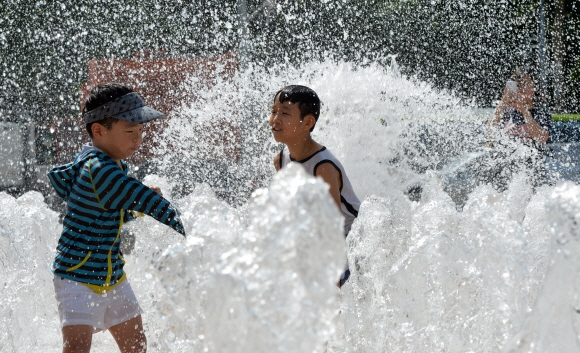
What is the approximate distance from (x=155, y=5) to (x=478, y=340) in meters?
13.5

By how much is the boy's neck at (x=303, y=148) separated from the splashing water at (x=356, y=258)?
36 cm

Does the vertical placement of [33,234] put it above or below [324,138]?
below

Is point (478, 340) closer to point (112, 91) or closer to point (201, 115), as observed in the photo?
point (112, 91)

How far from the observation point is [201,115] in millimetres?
9406

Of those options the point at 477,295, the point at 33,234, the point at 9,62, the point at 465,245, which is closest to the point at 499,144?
the point at 465,245

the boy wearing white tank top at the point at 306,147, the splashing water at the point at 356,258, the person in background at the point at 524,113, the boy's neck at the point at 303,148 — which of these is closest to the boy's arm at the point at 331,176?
the boy wearing white tank top at the point at 306,147

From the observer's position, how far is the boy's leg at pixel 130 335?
8.21 ft

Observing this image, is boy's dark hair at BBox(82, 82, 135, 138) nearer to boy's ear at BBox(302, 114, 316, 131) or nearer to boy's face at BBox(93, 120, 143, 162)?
boy's face at BBox(93, 120, 143, 162)

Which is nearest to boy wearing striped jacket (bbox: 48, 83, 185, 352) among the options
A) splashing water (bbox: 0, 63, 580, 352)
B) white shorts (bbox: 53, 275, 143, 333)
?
white shorts (bbox: 53, 275, 143, 333)

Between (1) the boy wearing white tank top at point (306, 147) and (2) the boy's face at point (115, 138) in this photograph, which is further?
(1) the boy wearing white tank top at point (306, 147)

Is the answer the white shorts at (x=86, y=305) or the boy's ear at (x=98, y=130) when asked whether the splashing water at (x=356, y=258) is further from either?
the boy's ear at (x=98, y=130)

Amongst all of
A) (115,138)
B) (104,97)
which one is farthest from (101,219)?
(104,97)

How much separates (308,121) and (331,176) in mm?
340

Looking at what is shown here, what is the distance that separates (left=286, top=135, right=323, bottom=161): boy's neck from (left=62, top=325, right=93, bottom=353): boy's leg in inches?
42.5
